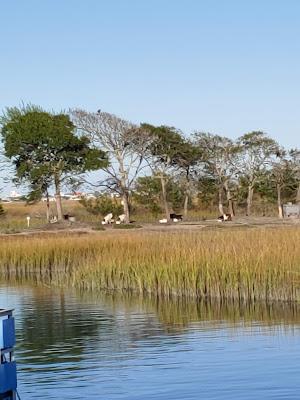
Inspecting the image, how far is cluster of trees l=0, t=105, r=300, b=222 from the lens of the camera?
191ft

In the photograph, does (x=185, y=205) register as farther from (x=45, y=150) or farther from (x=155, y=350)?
(x=155, y=350)

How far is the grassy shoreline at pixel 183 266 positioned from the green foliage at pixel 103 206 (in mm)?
34114

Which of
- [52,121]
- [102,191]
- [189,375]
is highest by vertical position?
[52,121]

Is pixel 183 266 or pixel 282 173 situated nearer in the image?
pixel 183 266

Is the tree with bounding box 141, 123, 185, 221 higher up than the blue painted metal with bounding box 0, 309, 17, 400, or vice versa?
the tree with bounding box 141, 123, 185, 221

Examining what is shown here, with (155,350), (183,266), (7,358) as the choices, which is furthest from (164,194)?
(7,358)

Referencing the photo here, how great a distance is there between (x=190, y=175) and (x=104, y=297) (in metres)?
40.4

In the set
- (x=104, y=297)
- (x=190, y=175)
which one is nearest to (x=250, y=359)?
(x=104, y=297)

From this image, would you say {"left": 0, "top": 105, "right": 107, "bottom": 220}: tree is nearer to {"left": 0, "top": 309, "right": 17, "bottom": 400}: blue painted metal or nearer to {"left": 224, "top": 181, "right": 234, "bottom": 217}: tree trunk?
{"left": 224, "top": 181, "right": 234, "bottom": 217}: tree trunk

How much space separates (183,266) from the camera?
21.7m

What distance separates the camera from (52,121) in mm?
58594

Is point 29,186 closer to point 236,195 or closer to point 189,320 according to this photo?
point 236,195

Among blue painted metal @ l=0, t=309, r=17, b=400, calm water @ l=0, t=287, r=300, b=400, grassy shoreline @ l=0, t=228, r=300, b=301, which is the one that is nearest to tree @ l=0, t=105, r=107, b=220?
grassy shoreline @ l=0, t=228, r=300, b=301

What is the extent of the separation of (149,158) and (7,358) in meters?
51.5
